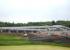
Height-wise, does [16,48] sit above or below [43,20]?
below

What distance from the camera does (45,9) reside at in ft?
7.70

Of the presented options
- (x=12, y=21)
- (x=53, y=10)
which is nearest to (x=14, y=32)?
(x=12, y=21)

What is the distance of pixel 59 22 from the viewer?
230 centimetres

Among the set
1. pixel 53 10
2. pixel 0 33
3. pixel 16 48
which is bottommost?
pixel 16 48

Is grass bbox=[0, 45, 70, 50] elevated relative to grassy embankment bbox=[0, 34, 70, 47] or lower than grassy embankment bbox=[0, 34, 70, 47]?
lower

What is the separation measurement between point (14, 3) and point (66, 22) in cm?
78

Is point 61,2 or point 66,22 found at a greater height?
point 61,2

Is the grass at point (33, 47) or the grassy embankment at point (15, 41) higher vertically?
the grassy embankment at point (15, 41)

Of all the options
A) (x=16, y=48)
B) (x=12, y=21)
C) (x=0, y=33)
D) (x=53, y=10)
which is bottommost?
(x=16, y=48)

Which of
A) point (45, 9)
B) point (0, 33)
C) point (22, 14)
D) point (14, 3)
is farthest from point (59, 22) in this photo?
point (0, 33)

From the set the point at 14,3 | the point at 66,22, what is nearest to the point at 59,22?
the point at 66,22

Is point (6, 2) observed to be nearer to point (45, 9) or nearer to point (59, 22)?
point (45, 9)

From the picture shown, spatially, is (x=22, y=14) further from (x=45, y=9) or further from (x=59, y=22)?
(x=59, y=22)

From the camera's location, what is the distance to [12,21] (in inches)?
92.4
